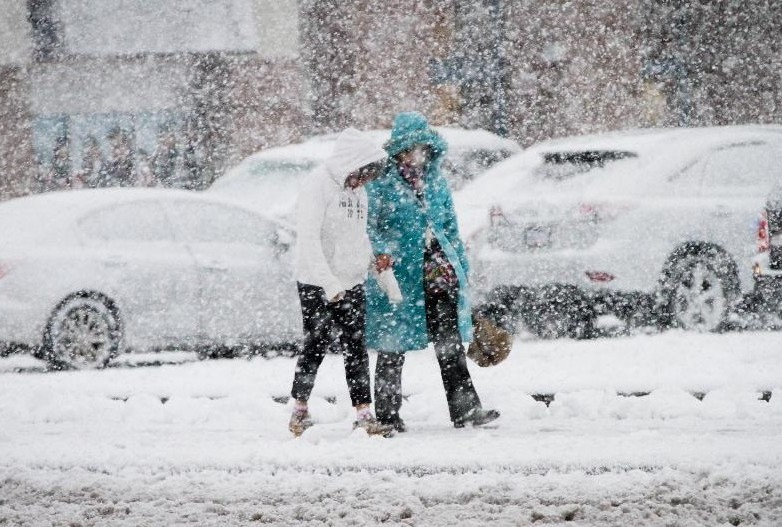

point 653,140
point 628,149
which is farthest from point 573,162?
point 653,140

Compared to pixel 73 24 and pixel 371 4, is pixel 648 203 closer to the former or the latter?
pixel 371 4

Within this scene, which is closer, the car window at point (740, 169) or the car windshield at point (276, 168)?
the car window at point (740, 169)

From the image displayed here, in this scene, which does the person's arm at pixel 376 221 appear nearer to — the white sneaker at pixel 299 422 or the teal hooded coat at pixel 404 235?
the teal hooded coat at pixel 404 235

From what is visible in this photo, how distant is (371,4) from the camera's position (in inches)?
920

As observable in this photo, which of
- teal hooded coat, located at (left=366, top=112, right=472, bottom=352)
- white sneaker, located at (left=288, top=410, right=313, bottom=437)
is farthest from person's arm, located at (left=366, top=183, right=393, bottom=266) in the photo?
white sneaker, located at (left=288, top=410, right=313, bottom=437)

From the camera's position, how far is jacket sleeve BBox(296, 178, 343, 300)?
6.71m

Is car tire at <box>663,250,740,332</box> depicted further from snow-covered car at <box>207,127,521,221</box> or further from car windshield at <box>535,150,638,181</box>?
snow-covered car at <box>207,127,521,221</box>

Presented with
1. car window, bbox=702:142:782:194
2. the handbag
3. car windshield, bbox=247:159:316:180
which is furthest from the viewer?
car windshield, bbox=247:159:316:180

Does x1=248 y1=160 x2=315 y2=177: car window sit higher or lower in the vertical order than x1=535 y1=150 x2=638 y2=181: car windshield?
higher

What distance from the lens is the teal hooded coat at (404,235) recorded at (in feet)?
22.9

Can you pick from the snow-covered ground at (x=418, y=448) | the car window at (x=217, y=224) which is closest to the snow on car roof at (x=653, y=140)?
the snow-covered ground at (x=418, y=448)

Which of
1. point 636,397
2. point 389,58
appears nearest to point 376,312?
point 636,397

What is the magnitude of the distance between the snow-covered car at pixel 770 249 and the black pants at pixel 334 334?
4771 millimetres

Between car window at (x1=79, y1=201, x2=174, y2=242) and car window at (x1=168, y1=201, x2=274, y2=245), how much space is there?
0.13 metres
